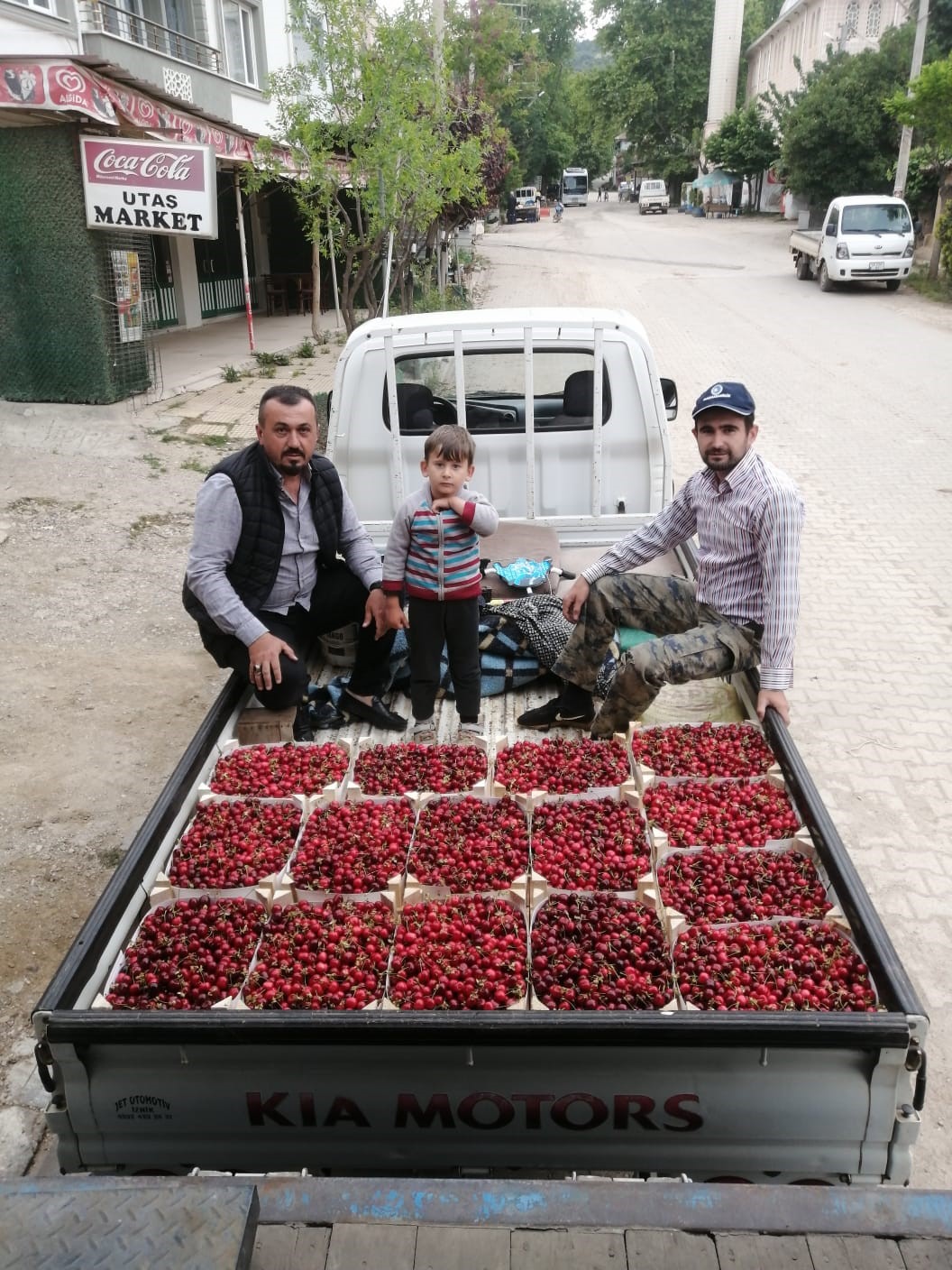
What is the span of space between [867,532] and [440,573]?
6454 mm

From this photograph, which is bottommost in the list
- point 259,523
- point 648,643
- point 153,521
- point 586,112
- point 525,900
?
point 153,521

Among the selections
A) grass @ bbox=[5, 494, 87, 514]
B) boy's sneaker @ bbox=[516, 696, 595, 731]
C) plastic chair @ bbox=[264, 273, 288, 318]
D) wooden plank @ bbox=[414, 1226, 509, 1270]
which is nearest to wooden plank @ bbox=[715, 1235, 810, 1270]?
wooden plank @ bbox=[414, 1226, 509, 1270]

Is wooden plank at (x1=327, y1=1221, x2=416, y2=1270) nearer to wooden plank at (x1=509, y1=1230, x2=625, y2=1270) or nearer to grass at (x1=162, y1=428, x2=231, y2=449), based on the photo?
wooden plank at (x1=509, y1=1230, x2=625, y2=1270)

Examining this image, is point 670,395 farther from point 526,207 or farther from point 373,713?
point 526,207

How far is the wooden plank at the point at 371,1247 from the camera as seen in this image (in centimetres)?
191

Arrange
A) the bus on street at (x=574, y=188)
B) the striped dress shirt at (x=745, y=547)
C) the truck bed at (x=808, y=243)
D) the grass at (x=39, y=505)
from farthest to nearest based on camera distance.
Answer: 1. the bus on street at (x=574, y=188)
2. the truck bed at (x=808, y=243)
3. the grass at (x=39, y=505)
4. the striped dress shirt at (x=745, y=547)

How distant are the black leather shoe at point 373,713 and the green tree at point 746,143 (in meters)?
52.8

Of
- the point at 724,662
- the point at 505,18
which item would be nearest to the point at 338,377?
the point at 724,662

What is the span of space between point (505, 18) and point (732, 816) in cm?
3324

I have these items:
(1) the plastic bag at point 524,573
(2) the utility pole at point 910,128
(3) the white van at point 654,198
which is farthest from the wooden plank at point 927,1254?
(3) the white van at point 654,198

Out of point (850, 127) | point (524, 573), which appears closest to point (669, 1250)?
point (524, 573)

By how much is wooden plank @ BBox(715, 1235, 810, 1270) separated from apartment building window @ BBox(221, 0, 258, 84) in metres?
22.7

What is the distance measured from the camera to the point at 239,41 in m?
20.9

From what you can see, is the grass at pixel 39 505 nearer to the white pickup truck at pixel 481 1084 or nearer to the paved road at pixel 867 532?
the paved road at pixel 867 532
